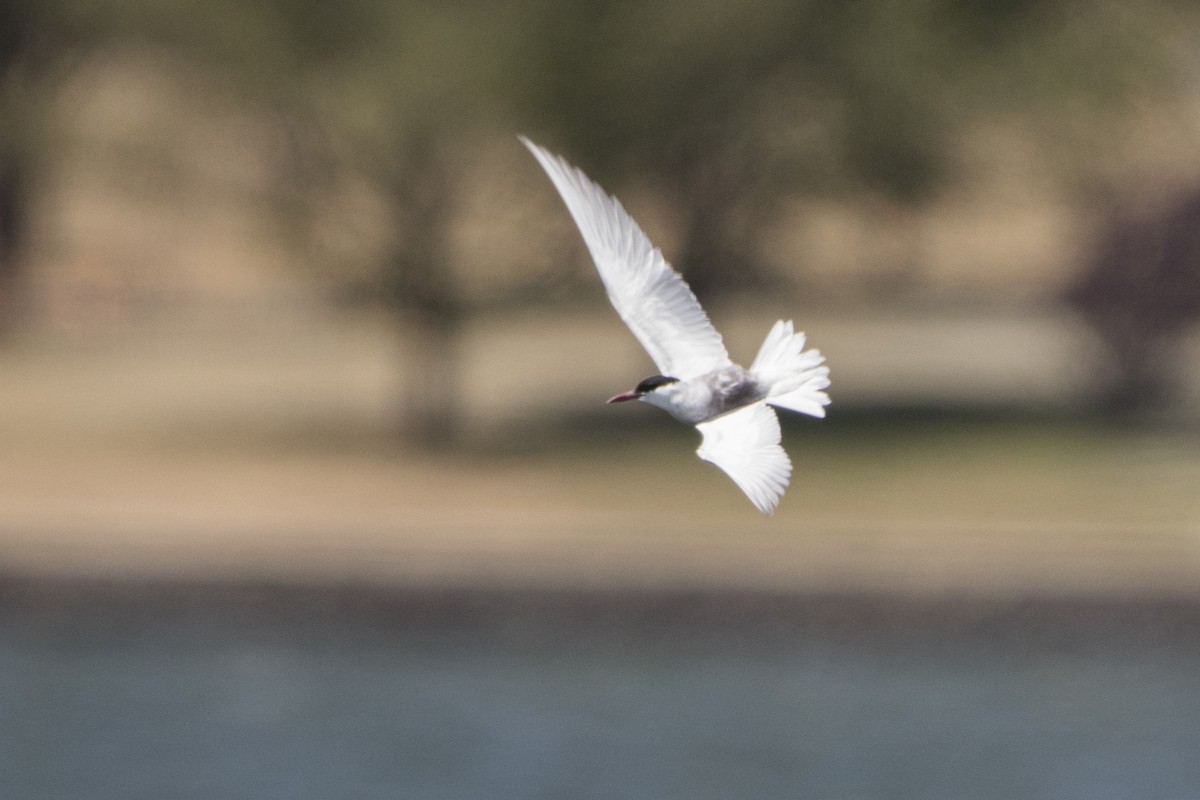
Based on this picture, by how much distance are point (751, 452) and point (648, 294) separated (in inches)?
23.6

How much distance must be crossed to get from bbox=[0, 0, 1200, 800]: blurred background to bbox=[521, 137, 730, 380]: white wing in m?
15.3

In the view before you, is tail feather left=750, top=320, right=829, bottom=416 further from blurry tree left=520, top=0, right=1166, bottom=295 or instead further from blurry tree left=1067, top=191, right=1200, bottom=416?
blurry tree left=1067, top=191, right=1200, bottom=416

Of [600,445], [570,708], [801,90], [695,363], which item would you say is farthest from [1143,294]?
[695,363]

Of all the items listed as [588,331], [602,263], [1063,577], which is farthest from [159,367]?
[602,263]

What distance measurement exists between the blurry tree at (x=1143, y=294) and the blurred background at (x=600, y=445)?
60 mm

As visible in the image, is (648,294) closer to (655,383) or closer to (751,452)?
(655,383)

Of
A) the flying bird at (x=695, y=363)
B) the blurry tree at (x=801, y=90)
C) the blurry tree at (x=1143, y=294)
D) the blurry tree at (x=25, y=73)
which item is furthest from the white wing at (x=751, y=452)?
the blurry tree at (x=25, y=73)

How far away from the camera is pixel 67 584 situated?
21.7m

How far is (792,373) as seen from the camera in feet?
17.4

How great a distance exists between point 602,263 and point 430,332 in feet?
85.6

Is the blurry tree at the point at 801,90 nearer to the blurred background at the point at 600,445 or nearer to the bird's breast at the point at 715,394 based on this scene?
the blurred background at the point at 600,445

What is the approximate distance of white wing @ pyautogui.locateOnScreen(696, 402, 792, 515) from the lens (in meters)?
4.77

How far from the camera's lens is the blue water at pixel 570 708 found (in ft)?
70.7

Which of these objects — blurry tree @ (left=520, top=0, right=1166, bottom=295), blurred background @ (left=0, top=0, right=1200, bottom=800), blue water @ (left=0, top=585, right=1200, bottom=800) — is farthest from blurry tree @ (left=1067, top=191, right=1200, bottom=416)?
blue water @ (left=0, top=585, right=1200, bottom=800)
